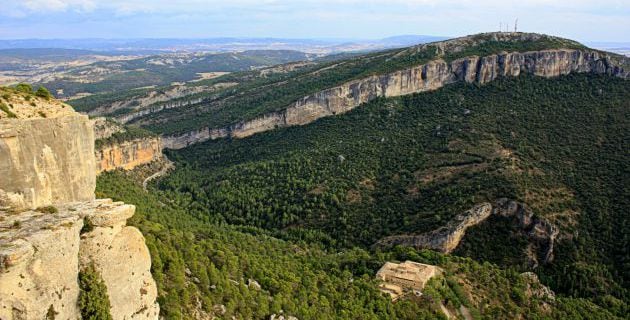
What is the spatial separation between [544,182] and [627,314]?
25.4 metres

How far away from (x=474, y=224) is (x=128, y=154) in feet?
206

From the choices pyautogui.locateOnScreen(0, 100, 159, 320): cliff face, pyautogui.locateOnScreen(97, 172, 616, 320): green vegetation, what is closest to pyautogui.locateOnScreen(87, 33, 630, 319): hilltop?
pyautogui.locateOnScreen(97, 172, 616, 320): green vegetation

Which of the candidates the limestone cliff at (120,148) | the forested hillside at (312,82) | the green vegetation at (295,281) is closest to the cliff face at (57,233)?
A: the green vegetation at (295,281)

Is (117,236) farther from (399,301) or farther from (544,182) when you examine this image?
(544,182)

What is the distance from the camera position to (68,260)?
22.0 m

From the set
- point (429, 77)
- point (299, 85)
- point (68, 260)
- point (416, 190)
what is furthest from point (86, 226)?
point (299, 85)

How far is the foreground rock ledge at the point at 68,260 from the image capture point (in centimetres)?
1959

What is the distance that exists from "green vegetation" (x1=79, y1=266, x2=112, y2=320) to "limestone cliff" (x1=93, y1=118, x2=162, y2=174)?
6730cm

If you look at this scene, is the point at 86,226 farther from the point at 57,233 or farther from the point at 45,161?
the point at 45,161

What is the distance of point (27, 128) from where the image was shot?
26.6 metres

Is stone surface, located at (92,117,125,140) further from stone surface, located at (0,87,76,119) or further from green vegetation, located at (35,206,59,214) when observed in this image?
green vegetation, located at (35,206,59,214)

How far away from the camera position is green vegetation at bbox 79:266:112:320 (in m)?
→ 22.6

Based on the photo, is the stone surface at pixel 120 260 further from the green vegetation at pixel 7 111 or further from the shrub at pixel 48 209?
the green vegetation at pixel 7 111

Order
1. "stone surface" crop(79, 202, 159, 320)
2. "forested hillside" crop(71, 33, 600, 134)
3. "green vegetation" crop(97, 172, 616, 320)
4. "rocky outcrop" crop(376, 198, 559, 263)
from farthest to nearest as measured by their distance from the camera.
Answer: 1. "forested hillside" crop(71, 33, 600, 134)
2. "rocky outcrop" crop(376, 198, 559, 263)
3. "green vegetation" crop(97, 172, 616, 320)
4. "stone surface" crop(79, 202, 159, 320)
